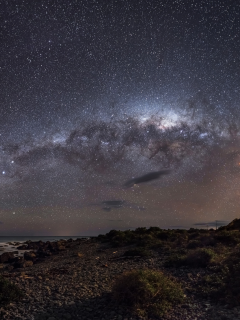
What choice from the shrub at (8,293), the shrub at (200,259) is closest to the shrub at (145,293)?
the shrub at (8,293)

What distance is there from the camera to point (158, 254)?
20484 millimetres

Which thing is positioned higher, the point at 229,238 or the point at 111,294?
the point at 229,238

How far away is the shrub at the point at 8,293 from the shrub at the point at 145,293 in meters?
3.29

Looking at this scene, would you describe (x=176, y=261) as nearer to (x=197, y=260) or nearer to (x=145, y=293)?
(x=197, y=260)

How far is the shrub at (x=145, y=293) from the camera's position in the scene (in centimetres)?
916

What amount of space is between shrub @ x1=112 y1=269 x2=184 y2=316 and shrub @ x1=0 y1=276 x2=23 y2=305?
3.29 m

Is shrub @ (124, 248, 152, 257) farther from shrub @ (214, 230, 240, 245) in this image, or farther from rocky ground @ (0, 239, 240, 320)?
shrub @ (214, 230, 240, 245)

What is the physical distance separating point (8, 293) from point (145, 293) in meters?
4.53

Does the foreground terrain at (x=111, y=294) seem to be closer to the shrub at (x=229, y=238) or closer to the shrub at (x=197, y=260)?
the shrub at (x=197, y=260)

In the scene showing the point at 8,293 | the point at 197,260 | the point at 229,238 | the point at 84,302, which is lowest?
the point at 84,302

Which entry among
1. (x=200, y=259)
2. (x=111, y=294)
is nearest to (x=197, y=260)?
(x=200, y=259)

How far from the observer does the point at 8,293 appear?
395 inches

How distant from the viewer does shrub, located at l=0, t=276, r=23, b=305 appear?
32.2 feet

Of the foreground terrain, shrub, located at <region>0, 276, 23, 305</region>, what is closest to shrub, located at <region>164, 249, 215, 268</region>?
the foreground terrain
